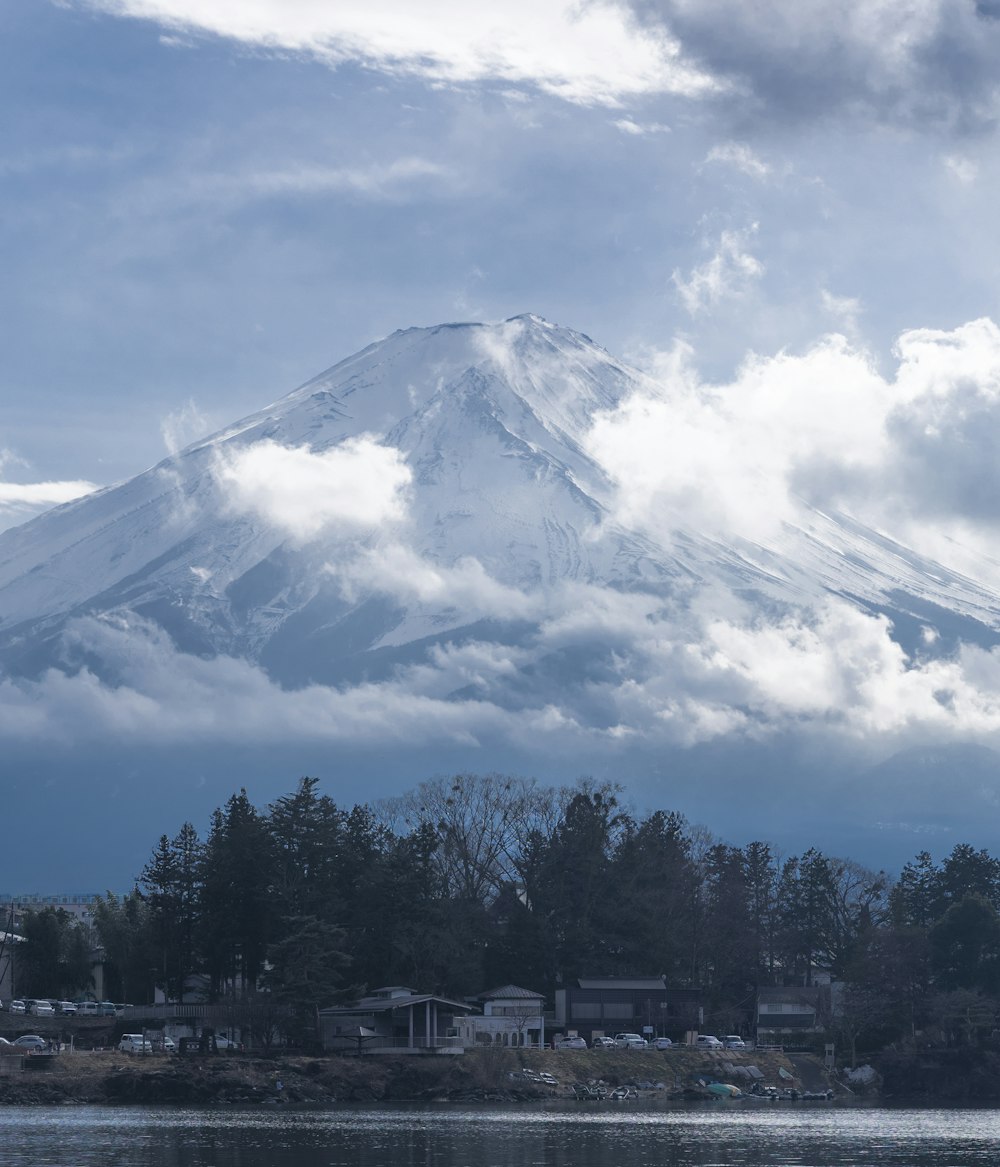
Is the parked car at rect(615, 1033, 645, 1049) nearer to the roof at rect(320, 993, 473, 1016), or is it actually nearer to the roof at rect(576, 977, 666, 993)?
the roof at rect(576, 977, 666, 993)

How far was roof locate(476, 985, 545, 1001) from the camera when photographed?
95.2 metres

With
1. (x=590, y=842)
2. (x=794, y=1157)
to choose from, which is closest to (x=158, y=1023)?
(x=590, y=842)

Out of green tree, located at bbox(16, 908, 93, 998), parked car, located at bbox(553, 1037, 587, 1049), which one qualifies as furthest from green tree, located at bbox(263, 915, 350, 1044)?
green tree, located at bbox(16, 908, 93, 998)

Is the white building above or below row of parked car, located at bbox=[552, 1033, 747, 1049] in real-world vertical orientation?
above

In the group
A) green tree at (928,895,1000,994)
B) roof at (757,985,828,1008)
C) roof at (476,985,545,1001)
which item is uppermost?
green tree at (928,895,1000,994)

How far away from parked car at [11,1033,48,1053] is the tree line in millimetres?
10037

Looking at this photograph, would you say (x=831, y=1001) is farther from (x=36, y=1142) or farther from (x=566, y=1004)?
(x=36, y=1142)

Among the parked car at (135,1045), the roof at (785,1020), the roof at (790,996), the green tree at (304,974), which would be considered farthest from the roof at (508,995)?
the parked car at (135,1045)

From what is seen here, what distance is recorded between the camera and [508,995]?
9569 centimetres

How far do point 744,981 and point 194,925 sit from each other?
37634 mm

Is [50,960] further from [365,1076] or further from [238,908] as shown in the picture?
[365,1076]

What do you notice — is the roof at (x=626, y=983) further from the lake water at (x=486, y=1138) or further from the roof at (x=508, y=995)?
the lake water at (x=486, y=1138)

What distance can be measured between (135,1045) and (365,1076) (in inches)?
426

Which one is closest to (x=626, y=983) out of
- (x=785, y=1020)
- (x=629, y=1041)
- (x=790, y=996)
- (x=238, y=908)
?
(x=629, y=1041)
